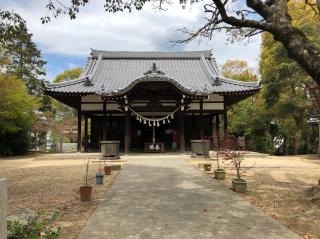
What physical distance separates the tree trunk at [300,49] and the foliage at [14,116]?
62.4 ft

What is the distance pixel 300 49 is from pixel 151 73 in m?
13.8

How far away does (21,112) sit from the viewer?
24.4m

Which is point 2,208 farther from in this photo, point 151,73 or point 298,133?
point 298,133

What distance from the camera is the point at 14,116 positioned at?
24031mm

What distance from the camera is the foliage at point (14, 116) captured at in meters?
22.9

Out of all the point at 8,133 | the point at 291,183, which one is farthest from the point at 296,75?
the point at 8,133

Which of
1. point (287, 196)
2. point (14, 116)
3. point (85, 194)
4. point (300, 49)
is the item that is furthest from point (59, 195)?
point (14, 116)

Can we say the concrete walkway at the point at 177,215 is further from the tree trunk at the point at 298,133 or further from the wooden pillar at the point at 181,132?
the tree trunk at the point at 298,133

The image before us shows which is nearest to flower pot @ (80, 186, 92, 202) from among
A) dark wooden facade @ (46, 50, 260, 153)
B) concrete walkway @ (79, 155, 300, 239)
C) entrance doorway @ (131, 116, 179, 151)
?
concrete walkway @ (79, 155, 300, 239)

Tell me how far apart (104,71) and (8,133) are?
26.6ft

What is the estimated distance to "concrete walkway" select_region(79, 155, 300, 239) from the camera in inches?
214

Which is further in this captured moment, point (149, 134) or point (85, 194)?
point (149, 134)

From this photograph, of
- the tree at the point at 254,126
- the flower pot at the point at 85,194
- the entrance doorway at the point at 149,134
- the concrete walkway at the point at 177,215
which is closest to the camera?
the concrete walkway at the point at 177,215

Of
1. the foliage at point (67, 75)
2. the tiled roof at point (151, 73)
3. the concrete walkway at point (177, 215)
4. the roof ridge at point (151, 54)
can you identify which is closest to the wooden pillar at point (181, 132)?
the tiled roof at point (151, 73)
